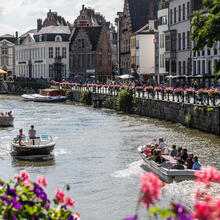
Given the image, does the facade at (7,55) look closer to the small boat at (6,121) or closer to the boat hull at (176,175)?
the small boat at (6,121)

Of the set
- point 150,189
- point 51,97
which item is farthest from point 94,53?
point 150,189

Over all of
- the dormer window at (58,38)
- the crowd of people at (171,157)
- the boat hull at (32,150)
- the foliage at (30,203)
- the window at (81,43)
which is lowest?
the boat hull at (32,150)

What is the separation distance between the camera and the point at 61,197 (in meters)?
8.41

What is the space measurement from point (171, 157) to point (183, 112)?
20.3m

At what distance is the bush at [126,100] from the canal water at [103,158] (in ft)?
12.1

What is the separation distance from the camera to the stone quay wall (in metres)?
39.8

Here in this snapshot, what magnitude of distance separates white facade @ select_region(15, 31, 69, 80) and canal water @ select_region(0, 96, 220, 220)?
64158 millimetres

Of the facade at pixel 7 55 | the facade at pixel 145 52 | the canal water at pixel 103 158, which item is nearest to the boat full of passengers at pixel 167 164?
the canal water at pixel 103 158

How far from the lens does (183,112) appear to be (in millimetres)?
Result: 46188

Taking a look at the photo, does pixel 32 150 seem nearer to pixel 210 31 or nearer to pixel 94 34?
pixel 210 31

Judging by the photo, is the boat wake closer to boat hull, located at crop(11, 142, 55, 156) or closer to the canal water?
the canal water

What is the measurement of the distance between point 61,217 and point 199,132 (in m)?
32.9

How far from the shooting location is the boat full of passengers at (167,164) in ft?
72.7

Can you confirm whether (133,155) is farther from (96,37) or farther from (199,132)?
(96,37)
